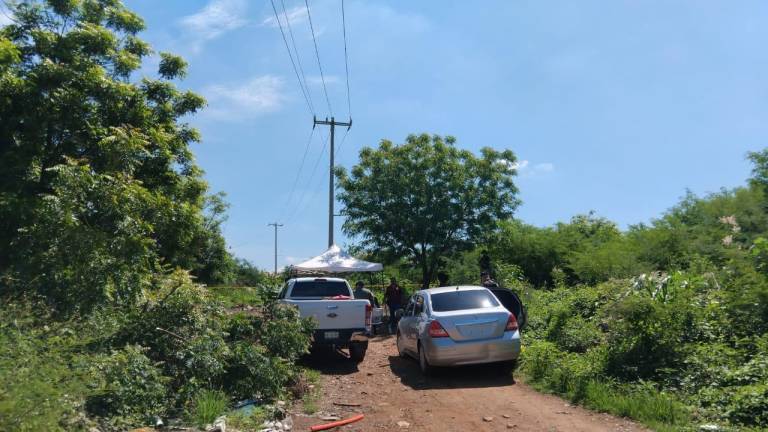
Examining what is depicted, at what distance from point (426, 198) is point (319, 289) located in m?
9.39

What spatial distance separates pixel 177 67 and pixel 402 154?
9890 millimetres

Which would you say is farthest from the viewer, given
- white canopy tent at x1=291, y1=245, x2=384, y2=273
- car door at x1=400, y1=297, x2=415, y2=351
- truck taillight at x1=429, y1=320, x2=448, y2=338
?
white canopy tent at x1=291, y1=245, x2=384, y2=273

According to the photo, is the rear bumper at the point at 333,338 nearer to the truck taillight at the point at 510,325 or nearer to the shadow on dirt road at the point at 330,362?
the shadow on dirt road at the point at 330,362

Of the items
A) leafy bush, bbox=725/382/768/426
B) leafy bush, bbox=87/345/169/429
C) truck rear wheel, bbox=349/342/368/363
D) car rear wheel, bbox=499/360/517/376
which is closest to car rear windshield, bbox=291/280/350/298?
truck rear wheel, bbox=349/342/368/363

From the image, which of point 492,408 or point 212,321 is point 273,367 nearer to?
point 212,321

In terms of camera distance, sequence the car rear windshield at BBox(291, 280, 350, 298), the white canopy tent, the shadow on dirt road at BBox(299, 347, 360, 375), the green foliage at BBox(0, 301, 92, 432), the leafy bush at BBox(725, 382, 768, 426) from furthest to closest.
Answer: the white canopy tent → the car rear windshield at BBox(291, 280, 350, 298) → the shadow on dirt road at BBox(299, 347, 360, 375) → the leafy bush at BBox(725, 382, 768, 426) → the green foliage at BBox(0, 301, 92, 432)

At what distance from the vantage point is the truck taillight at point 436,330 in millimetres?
9977

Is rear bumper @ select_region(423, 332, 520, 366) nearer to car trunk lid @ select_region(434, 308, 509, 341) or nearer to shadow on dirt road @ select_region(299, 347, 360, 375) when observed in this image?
car trunk lid @ select_region(434, 308, 509, 341)

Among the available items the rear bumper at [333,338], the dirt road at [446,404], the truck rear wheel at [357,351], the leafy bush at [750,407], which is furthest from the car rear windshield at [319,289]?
the leafy bush at [750,407]

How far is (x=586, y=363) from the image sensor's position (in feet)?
30.4

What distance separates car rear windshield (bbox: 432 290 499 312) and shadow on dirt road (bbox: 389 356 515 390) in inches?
46.7

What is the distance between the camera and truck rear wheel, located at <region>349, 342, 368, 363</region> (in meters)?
12.4

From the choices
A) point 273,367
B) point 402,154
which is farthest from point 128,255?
point 402,154

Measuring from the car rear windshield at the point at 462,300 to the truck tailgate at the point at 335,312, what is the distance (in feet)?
5.42
